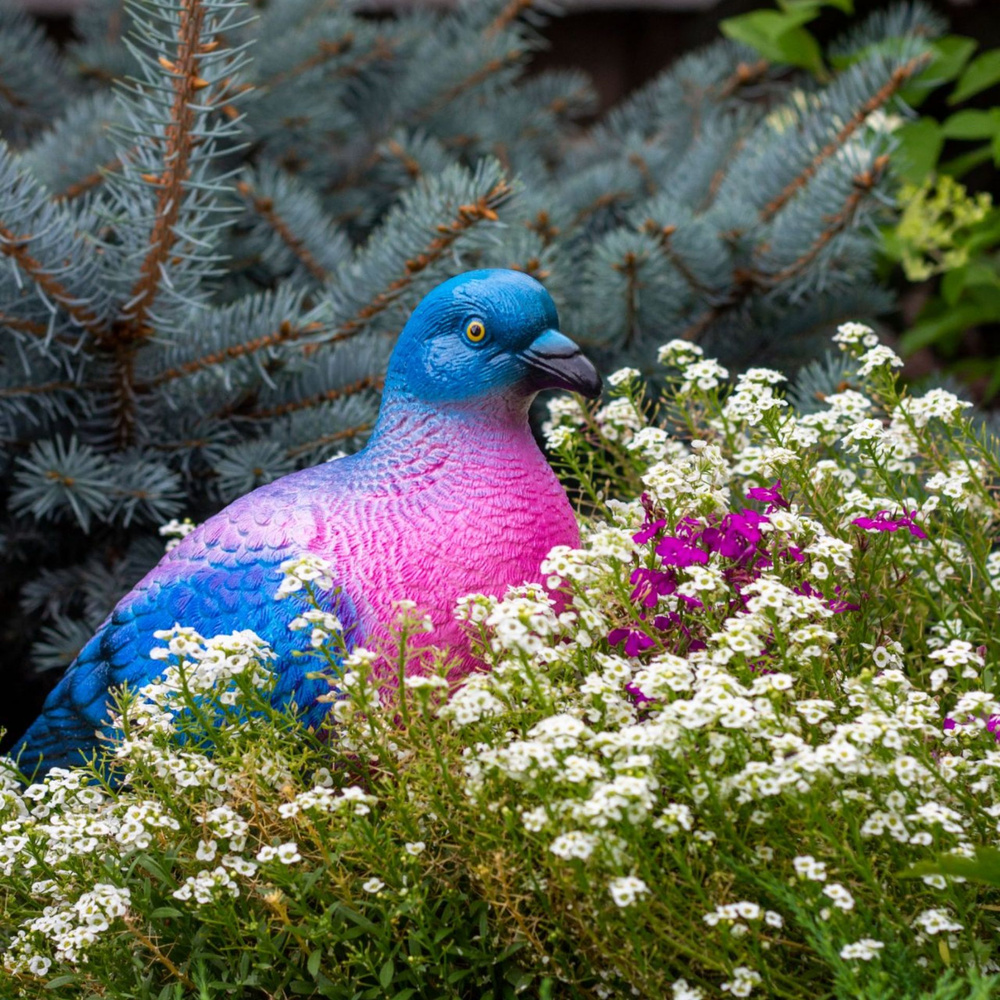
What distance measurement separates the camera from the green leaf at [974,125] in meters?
2.11

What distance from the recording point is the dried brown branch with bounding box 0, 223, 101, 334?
1.36 metres

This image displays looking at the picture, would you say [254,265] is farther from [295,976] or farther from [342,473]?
[295,976]

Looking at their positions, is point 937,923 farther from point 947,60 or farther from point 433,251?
point 947,60

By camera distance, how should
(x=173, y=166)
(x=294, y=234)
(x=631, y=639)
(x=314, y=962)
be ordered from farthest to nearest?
(x=294, y=234) < (x=173, y=166) < (x=631, y=639) < (x=314, y=962)

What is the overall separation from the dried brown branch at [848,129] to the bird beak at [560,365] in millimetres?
862

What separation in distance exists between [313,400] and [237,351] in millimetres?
155

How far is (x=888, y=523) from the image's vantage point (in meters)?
1.08

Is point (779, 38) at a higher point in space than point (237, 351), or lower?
higher

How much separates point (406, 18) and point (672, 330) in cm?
114

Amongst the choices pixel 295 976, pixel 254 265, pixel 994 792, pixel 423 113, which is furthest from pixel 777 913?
pixel 423 113

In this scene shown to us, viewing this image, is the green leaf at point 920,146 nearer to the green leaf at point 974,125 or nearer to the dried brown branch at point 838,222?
the green leaf at point 974,125

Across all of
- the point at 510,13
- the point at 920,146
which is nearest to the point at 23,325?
the point at 510,13

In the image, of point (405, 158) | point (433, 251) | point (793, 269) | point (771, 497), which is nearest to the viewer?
point (771, 497)

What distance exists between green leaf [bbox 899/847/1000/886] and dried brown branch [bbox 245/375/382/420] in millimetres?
1047
